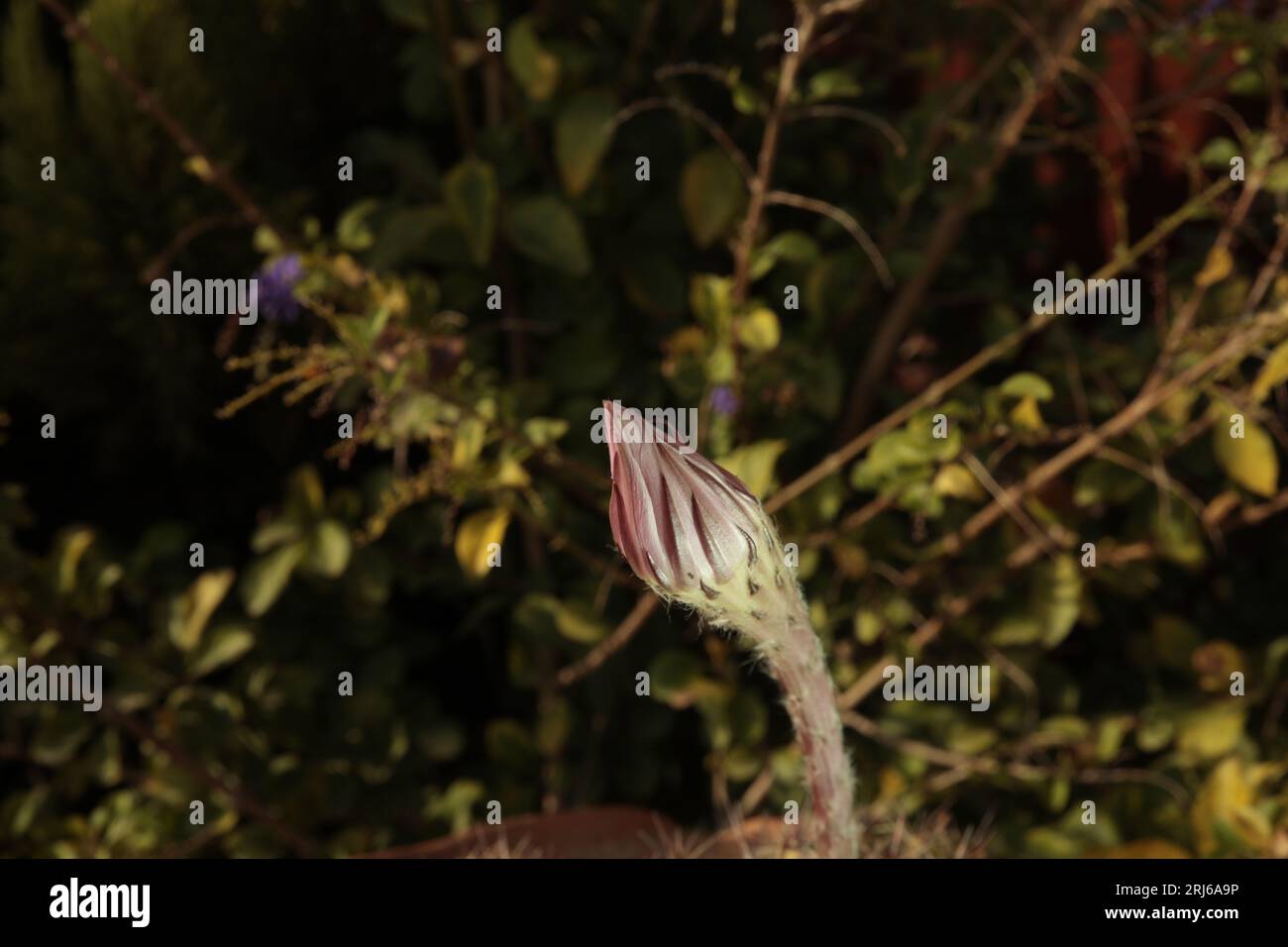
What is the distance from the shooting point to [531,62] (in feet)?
4.02

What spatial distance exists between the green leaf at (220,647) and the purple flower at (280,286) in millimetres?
350

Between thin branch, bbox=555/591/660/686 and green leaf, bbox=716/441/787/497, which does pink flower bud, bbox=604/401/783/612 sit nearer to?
green leaf, bbox=716/441/787/497

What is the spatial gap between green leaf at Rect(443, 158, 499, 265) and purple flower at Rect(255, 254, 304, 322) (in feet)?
0.50

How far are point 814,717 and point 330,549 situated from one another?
2.49 feet

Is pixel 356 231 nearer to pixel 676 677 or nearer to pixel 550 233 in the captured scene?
pixel 550 233

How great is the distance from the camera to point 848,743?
4.93ft

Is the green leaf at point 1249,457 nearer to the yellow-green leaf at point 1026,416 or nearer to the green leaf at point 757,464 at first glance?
the yellow-green leaf at point 1026,416

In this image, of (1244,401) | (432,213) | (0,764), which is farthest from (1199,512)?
(0,764)

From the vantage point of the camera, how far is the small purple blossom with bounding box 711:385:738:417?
1.19 metres

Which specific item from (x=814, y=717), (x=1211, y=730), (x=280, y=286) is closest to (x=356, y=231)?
(x=280, y=286)

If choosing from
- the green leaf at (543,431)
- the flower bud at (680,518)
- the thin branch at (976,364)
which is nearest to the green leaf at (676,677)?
the thin branch at (976,364)

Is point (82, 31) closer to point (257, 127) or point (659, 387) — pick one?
point (257, 127)

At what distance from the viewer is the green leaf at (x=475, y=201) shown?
1228mm

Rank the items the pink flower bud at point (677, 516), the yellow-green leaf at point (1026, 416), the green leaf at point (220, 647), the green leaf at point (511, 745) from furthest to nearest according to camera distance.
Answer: the green leaf at point (511, 745) → the green leaf at point (220, 647) → the yellow-green leaf at point (1026, 416) → the pink flower bud at point (677, 516)
